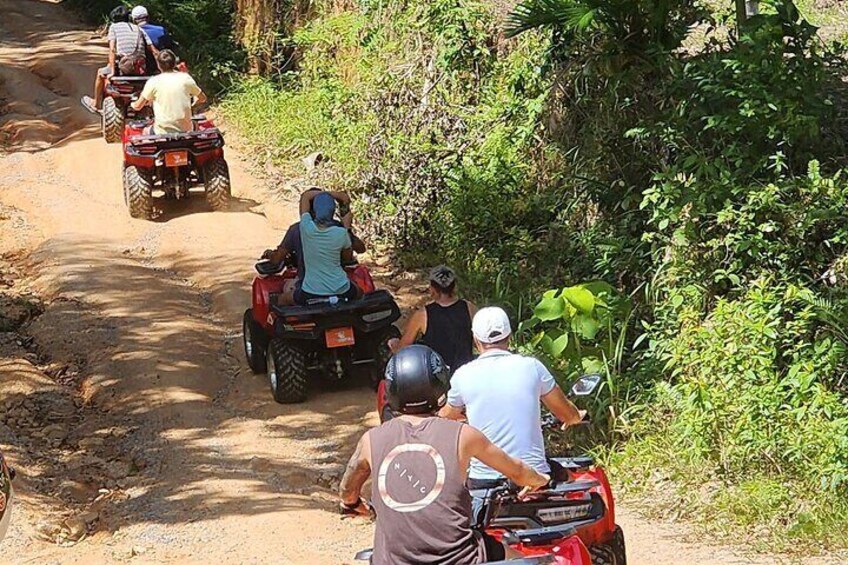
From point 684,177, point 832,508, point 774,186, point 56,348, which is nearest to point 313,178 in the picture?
point 56,348

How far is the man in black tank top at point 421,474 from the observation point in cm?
461

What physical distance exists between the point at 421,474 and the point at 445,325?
3739mm

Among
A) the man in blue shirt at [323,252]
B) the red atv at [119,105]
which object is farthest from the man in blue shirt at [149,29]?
the man in blue shirt at [323,252]

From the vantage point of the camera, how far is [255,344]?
36.0 feet

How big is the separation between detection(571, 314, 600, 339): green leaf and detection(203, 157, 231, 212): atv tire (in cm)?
657

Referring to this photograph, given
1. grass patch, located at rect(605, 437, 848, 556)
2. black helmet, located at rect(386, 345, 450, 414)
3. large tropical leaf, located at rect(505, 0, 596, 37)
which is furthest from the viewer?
large tropical leaf, located at rect(505, 0, 596, 37)

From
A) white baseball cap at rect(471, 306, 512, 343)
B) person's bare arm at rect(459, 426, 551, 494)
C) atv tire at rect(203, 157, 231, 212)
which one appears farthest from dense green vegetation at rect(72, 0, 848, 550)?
person's bare arm at rect(459, 426, 551, 494)

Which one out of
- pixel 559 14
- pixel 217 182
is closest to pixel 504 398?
pixel 559 14

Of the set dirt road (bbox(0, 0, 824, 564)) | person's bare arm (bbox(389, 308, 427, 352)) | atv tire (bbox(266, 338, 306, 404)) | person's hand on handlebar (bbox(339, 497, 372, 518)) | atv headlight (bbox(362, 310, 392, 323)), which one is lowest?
dirt road (bbox(0, 0, 824, 564))

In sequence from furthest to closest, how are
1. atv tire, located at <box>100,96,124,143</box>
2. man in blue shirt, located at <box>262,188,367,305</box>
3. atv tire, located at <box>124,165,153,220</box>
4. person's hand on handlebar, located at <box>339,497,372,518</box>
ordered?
atv tire, located at <box>100,96,124,143</box>, atv tire, located at <box>124,165,153,220</box>, man in blue shirt, located at <box>262,188,367,305</box>, person's hand on handlebar, located at <box>339,497,372,518</box>

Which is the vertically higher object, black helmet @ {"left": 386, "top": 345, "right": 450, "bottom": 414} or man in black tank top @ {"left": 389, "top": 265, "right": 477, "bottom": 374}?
black helmet @ {"left": 386, "top": 345, "right": 450, "bottom": 414}

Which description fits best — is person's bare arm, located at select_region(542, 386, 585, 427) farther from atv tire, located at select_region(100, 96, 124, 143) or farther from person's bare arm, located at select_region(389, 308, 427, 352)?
atv tire, located at select_region(100, 96, 124, 143)

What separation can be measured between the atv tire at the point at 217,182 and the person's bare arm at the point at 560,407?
9798 millimetres

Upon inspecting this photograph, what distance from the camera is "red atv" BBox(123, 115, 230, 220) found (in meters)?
14.6
